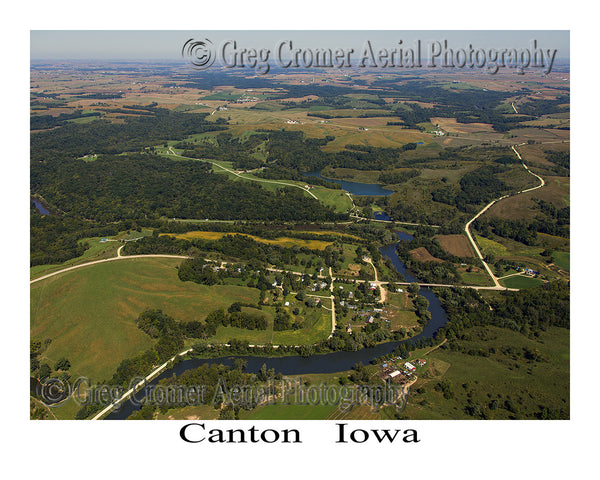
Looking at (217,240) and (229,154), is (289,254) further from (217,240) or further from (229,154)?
(229,154)

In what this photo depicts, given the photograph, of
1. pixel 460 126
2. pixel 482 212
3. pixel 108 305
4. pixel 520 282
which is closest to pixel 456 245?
pixel 520 282

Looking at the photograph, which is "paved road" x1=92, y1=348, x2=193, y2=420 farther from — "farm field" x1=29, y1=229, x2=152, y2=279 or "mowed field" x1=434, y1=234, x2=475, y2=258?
"mowed field" x1=434, y1=234, x2=475, y2=258

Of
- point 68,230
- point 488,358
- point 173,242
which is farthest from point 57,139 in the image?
point 488,358

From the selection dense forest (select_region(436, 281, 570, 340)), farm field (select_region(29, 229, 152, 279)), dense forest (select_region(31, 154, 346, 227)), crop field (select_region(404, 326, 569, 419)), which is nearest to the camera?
crop field (select_region(404, 326, 569, 419))

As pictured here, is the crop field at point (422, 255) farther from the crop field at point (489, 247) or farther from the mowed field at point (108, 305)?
the mowed field at point (108, 305)

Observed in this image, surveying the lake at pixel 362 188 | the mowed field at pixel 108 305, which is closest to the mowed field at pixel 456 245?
the lake at pixel 362 188

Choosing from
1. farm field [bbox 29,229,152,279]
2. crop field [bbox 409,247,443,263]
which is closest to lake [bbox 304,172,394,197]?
crop field [bbox 409,247,443,263]
